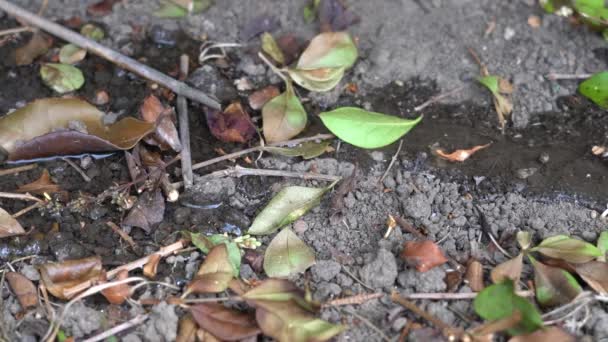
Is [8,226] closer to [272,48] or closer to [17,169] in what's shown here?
[17,169]

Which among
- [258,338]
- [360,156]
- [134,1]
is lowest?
[258,338]

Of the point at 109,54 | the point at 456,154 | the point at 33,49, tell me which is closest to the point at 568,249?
the point at 456,154

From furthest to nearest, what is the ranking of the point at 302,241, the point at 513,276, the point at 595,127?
the point at 595,127, the point at 302,241, the point at 513,276

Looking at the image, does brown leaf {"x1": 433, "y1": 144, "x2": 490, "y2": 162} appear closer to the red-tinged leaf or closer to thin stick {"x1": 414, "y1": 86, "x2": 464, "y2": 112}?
thin stick {"x1": 414, "y1": 86, "x2": 464, "y2": 112}

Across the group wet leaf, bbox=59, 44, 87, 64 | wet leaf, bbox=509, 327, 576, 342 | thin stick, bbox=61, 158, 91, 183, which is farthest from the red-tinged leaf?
wet leaf, bbox=509, 327, 576, 342

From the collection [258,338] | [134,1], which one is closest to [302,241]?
[258,338]

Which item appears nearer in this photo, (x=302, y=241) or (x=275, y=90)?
(x=302, y=241)

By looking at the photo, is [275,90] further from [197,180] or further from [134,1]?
[134,1]

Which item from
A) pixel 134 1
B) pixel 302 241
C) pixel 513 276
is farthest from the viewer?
pixel 134 1
